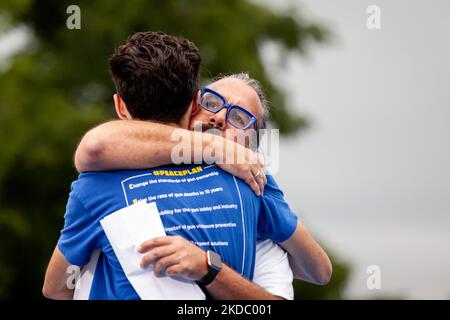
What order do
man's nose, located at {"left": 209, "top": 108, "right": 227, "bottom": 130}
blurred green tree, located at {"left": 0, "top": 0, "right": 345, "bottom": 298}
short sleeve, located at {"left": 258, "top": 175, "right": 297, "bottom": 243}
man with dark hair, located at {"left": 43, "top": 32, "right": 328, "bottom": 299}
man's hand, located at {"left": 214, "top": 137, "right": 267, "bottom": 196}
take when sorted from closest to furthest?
man with dark hair, located at {"left": 43, "top": 32, "right": 328, "bottom": 299}
man's hand, located at {"left": 214, "top": 137, "right": 267, "bottom": 196}
short sleeve, located at {"left": 258, "top": 175, "right": 297, "bottom": 243}
man's nose, located at {"left": 209, "top": 108, "right": 227, "bottom": 130}
blurred green tree, located at {"left": 0, "top": 0, "right": 345, "bottom": 298}

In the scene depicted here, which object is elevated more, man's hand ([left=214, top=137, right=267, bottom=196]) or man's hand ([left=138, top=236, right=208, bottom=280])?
man's hand ([left=214, top=137, right=267, bottom=196])

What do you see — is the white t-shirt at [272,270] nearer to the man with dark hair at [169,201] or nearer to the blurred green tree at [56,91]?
the man with dark hair at [169,201]

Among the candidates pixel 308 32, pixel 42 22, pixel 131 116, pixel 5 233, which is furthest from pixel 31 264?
pixel 131 116

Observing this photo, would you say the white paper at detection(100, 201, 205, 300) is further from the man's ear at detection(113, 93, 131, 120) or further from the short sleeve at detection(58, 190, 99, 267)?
the man's ear at detection(113, 93, 131, 120)

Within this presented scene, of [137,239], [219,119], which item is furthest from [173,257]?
[219,119]

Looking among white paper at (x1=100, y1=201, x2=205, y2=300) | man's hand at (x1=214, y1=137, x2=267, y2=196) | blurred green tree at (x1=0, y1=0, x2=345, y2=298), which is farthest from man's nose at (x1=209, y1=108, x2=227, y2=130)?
blurred green tree at (x1=0, y1=0, x2=345, y2=298)

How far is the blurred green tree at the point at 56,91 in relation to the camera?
54.6 feet

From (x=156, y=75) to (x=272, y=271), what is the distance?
96cm

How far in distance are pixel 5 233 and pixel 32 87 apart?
11.0ft

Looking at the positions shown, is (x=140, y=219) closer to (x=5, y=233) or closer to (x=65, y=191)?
(x=5, y=233)

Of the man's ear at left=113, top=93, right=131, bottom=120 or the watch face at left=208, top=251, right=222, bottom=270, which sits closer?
the watch face at left=208, top=251, right=222, bottom=270

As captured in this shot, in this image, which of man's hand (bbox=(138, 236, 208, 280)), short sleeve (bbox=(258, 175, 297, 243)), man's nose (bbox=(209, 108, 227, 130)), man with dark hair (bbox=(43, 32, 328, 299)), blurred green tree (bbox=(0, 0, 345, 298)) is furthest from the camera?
blurred green tree (bbox=(0, 0, 345, 298))

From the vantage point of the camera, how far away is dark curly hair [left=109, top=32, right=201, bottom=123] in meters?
3.53

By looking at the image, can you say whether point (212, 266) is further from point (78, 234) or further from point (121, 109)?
point (121, 109)
